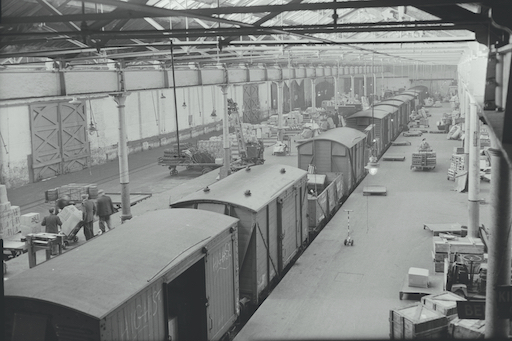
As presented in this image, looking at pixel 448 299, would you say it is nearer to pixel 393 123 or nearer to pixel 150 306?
pixel 150 306

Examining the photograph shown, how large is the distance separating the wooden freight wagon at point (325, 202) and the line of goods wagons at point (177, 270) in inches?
50.9

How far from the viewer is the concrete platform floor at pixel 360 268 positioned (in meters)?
10.8

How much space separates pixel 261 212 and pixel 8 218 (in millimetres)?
11030

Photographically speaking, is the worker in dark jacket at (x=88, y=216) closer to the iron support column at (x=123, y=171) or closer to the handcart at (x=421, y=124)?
the iron support column at (x=123, y=171)

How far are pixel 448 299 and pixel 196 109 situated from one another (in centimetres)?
4073

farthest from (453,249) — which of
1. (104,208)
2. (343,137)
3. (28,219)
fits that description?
(28,219)

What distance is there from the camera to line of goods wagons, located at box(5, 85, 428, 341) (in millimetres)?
6996

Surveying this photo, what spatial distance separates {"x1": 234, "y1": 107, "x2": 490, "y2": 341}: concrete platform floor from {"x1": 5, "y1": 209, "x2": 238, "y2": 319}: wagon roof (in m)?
2.28

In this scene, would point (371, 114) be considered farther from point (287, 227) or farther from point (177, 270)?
point (177, 270)

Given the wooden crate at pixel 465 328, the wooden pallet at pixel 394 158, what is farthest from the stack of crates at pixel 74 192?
the wooden crate at pixel 465 328

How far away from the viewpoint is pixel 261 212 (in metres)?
12.1

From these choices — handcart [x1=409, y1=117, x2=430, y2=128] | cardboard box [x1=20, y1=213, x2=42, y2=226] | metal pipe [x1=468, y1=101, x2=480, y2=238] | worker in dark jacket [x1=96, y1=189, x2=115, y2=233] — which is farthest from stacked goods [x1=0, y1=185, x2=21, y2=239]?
handcart [x1=409, y1=117, x2=430, y2=128]

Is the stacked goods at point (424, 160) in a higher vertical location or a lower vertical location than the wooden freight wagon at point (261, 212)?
lower

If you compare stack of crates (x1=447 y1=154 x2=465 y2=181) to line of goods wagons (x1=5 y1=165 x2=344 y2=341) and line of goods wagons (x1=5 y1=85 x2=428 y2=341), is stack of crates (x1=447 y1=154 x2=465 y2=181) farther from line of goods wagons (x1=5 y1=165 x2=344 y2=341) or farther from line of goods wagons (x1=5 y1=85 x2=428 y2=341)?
line of goods wagons (x1=5 y1=165 x2=344 y2=341)
